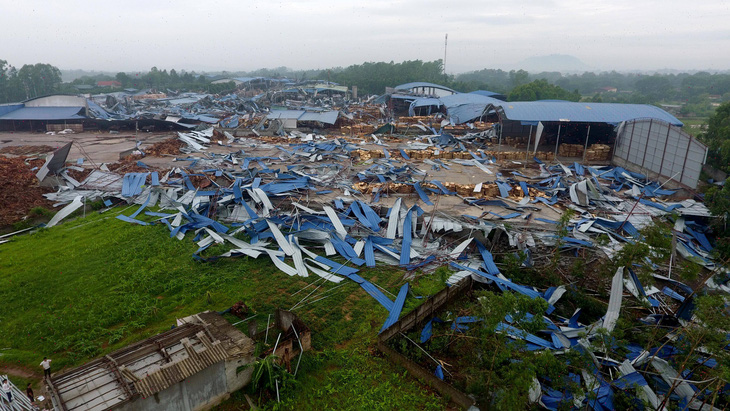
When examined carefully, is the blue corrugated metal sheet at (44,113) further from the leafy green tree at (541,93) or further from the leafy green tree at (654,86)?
the leafy green tree at (654,86)

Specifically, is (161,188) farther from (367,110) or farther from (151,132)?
(367,110)

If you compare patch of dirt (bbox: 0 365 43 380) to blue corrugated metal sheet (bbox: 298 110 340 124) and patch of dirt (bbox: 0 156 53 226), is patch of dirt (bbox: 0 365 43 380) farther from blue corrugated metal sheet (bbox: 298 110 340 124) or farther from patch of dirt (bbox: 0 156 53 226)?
blue corrugated metal sheet (bbox: 298 110 340 124)

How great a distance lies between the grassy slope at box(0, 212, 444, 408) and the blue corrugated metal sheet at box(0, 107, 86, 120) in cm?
2649

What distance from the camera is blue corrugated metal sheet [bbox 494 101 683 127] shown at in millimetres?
22750

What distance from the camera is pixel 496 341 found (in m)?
6.04

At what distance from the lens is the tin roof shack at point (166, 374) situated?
17.1 ft

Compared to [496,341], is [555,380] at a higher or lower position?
lower

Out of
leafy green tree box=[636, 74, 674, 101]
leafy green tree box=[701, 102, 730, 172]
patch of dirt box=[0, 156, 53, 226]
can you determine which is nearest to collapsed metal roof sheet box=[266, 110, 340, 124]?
patch of dirt box=[0, 156, 53, 226]

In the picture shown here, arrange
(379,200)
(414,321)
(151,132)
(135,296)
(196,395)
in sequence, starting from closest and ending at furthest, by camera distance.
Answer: (196,395) < (414,321) < (135,296) < (379,200) < (151,132)

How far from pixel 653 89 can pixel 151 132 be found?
92.8m

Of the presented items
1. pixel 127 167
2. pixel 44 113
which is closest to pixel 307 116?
pixel 127 167

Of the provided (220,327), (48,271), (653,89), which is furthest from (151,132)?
(653,89)

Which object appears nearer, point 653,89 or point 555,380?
point 555,380

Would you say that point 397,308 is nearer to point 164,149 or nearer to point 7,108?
point 164,149
